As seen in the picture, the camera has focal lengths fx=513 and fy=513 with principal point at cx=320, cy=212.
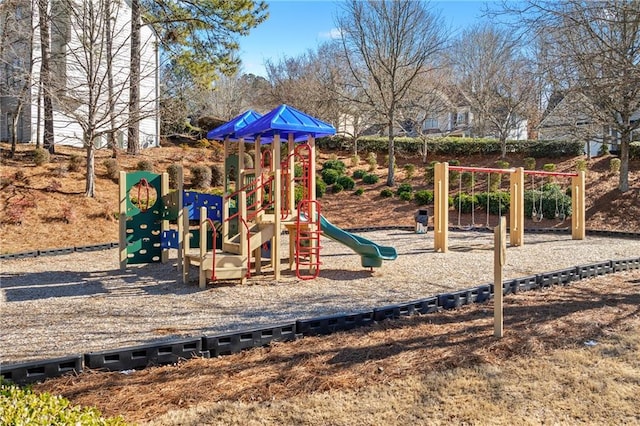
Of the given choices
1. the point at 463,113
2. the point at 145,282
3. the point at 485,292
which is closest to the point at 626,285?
the point at 485,292

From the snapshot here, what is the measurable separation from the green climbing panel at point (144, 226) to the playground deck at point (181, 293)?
249 mm

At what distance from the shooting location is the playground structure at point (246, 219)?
7.27 metres

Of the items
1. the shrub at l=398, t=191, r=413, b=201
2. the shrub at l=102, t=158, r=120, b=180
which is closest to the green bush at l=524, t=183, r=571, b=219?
the shrub at l=398, t=191, r=413, b=201

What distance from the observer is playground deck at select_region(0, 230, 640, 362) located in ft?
16.0

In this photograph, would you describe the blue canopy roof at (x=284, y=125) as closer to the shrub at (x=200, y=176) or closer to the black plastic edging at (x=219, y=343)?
the black plastic edging at (x=219, y=343)

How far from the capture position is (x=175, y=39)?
52.6 ft

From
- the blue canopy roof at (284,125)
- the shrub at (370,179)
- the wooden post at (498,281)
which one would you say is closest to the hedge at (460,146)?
the shrub at (370,179)

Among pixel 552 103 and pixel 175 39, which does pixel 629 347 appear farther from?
pixel 552 103

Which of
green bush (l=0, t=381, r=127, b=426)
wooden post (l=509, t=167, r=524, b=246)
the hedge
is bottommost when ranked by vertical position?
green bush (l=0, t=381, r=127, b=426)

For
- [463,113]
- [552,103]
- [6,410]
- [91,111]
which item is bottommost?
[6,410]

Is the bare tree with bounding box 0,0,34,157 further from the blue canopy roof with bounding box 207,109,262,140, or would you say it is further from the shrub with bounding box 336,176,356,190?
the shrub with bounding box 336,176,356,190

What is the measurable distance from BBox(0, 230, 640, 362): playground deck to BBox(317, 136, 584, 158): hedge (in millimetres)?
13162

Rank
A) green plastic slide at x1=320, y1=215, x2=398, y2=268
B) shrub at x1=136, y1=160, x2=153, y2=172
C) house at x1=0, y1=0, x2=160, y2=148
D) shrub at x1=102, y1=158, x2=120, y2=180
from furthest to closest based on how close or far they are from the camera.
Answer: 1. shrub at x1=136, y1=160, x2=153, y2=172
2. shrub at x1=102, y1=158, x2=120, y2=180
3. house at x1=0, y1=0, x2=160, y2=148
4. green plastic slide at x1=320, y1=215, x2=398, y2=268

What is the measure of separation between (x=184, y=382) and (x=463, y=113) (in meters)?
37.2
